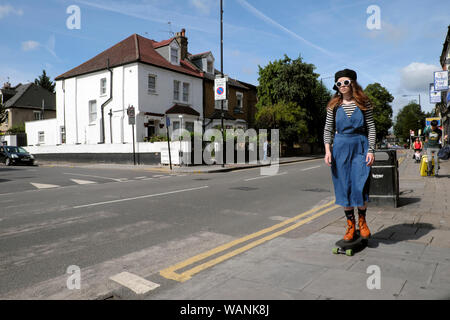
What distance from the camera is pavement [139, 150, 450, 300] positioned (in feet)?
8.91

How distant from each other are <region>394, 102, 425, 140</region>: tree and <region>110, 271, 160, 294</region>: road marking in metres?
82.9

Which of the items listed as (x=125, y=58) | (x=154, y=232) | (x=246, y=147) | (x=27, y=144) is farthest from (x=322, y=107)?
(x=154, y=232)

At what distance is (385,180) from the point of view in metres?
6.57

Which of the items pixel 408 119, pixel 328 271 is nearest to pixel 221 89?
pixel 328 271

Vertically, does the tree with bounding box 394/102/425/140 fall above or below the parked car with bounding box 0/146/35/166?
above

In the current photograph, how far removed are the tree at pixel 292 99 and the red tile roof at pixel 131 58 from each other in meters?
8.58

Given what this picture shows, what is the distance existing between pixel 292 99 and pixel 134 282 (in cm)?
3383

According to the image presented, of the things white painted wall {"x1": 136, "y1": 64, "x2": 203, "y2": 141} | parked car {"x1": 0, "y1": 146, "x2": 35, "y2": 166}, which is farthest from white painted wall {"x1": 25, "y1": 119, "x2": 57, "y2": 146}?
white painted wall {"x1": 136, "y1": 64, "x2": 203, "y2": 141}

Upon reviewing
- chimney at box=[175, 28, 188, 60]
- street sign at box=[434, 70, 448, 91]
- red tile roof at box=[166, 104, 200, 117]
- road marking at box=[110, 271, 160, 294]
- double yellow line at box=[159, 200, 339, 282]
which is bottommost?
double yellow line at box=[159, 200, 339, 282]

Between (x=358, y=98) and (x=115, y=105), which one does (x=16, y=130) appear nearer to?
(x=115, y=105)

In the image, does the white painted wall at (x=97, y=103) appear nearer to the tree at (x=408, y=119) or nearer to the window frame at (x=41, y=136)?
the window frame at (x=41, y=136)

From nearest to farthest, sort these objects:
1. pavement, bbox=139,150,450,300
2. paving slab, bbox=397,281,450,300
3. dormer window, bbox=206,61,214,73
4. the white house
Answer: paving slab, bbox=397,281,450,300 < pavement, bbox=139,150,450,300 < the white house < dormer window, bbox=206,61,214,73

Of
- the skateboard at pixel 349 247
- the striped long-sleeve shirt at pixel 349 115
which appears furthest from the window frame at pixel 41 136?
the skateboard at pixel 349 247

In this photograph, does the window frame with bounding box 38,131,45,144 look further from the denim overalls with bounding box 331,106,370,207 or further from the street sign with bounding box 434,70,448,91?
the denim overalls with bounding box 331,106,370,207
